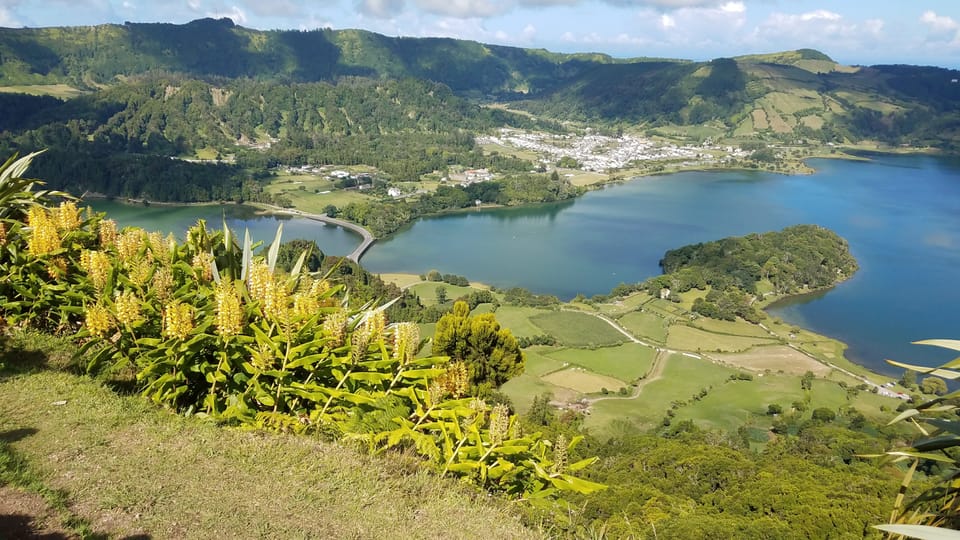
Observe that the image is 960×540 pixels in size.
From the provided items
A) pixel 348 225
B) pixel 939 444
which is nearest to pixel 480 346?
pixel 939 444

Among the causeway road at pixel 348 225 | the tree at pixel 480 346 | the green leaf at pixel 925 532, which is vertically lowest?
the causeway road at pixel 348 225

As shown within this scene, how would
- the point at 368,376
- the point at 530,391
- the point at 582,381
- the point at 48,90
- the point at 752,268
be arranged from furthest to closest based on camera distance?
1. the point at 48,90
2. the point at 752,268
3. the point at 582,381
4. the point at 530,391
5. the point at 368,376

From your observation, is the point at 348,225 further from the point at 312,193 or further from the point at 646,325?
the point at 646,325

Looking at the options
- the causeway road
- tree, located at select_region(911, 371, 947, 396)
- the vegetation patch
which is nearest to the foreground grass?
the vegetation patch

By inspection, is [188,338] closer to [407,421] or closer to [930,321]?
[407,421]

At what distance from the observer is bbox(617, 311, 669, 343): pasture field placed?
36.2 m

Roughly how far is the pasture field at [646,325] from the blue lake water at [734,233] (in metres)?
6.03

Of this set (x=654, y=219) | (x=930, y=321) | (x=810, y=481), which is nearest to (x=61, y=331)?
(x=810, y=481)

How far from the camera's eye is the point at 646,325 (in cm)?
3731

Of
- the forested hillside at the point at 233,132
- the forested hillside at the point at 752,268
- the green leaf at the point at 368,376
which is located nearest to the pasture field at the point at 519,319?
the forested hillside at the point at 752,268

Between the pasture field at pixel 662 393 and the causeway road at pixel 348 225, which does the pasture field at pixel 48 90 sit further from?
the pasture field at pixel 662 393

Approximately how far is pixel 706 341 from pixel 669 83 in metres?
147

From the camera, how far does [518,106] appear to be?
18212cm

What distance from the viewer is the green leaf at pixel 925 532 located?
47.6 inches
